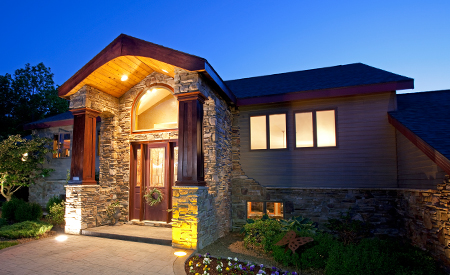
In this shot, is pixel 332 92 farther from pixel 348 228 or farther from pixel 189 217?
pixel 189 217

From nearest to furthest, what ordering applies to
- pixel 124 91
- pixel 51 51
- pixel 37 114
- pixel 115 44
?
pixel 115 44
pixel 124 91
pixel 37 114
pixel 51 51

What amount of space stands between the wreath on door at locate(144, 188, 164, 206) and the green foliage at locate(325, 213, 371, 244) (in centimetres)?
468

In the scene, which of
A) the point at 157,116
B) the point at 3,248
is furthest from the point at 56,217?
the point at 157,116

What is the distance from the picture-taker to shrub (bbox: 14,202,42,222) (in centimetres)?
859

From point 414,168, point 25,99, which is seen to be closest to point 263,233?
point 414,168

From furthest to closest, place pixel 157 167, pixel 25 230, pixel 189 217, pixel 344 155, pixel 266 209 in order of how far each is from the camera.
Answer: pixel 266 209
pixel 157 167
pixel 344 155
pixel 25 230
pixel 189 217

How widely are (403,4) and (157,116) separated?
1949 inches

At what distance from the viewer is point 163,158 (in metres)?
8.04

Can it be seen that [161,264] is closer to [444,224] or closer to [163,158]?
[163,158]

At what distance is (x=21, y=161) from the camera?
11.8 m

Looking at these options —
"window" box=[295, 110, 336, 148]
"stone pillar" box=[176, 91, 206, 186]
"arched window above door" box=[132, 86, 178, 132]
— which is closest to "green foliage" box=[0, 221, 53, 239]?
"arched window above door" box=[132, 86, 178, 132]

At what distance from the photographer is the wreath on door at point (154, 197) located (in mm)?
7766

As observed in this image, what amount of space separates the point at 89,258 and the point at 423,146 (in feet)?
22.7

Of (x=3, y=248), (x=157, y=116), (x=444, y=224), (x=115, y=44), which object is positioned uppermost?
(x=115, y=44)
